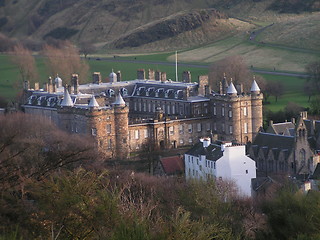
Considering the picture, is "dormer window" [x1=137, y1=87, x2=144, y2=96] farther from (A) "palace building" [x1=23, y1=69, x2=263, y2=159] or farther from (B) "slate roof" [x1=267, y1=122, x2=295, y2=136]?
(B) "slate roof" [x1=267, y1=122, x2=295, y2=136]

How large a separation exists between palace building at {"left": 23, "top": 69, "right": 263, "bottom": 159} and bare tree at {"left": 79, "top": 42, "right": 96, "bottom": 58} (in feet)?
199

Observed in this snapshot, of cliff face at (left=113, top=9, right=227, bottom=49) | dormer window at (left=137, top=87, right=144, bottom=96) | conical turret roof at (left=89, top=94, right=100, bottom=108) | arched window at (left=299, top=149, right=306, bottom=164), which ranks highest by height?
cliff face at (left=113, top=9, right=227, bottom=49)

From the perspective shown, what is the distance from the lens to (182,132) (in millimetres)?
82938

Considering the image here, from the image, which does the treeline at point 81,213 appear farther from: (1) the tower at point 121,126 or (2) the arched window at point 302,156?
(1) the tower at point 121,126

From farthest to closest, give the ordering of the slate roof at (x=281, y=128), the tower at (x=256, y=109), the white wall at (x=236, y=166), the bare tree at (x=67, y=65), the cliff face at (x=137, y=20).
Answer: the cliff face at (x=137, y=20), the bare tree at (x=67, y=65), the tower at (x=256, y=109), the slate roof at (x=281, y=128), the white wall at (x=236, y=166)

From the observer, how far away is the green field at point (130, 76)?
105m

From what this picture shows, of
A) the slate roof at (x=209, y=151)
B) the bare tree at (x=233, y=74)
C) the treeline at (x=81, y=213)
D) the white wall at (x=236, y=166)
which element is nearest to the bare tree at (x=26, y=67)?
the bare tree at (x=233, y=74)

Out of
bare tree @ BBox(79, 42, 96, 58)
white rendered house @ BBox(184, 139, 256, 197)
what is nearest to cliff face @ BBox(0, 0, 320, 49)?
bare tree @ BBox(79, 42, 96, 58)

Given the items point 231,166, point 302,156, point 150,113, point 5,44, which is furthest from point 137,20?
point 231,166

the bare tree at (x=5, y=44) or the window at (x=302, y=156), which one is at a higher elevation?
the bare tree at (x=5, y=44)

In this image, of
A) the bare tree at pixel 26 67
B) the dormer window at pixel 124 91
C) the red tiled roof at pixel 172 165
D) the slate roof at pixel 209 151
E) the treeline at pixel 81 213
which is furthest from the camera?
the bare tree at pixel 26 67

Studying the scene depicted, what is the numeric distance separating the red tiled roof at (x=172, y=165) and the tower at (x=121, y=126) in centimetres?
906

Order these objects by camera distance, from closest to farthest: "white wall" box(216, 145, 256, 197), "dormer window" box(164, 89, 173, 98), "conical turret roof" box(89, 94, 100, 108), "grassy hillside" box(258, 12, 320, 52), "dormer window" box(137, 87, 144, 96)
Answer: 1. "white wall" box(216, 145, 256, 197)
2. "conical turret roof" box(89, 94, 100, 108)
3. "dormer window" box(164, 89, 173, 98)
4. "dormer window" box(137, 87, 144, 96)
5. "grassy hillside" box(258, 12, 320, 52)

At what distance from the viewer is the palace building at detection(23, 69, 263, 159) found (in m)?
77.6
